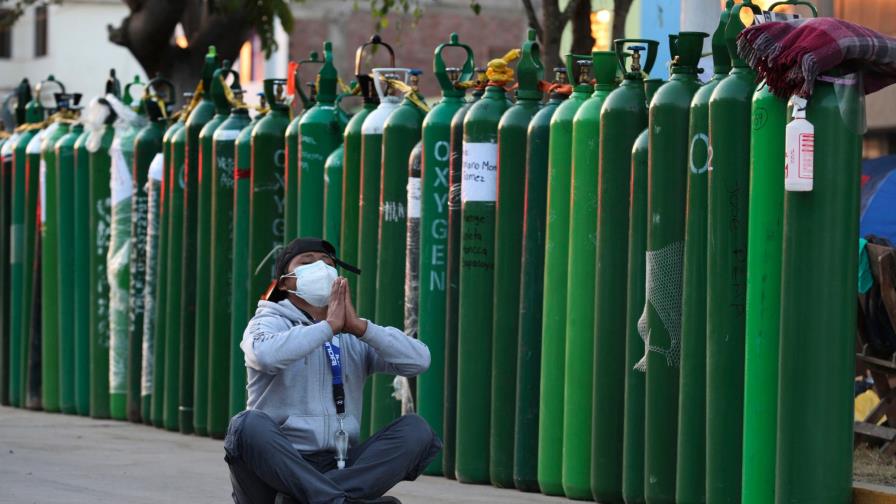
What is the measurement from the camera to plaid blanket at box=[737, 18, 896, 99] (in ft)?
21.5

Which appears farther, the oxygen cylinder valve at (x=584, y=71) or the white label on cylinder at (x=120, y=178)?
the white label on cylinder at (x=120, y=178)

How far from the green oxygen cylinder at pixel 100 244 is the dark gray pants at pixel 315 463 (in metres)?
5.21

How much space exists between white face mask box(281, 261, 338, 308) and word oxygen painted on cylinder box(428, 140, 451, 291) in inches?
91.0

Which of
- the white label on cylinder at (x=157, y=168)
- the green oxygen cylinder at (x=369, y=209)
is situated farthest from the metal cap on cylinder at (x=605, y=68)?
the white label on cylinder at (x=157, y=168)

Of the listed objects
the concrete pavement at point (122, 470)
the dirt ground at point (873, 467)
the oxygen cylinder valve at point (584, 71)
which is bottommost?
the concrete pavement at point (122, 470)

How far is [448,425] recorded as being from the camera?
28.8 feet

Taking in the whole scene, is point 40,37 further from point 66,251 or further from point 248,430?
point 248,430

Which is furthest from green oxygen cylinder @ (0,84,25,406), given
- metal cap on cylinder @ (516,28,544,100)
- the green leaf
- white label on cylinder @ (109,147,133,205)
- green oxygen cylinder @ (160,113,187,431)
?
metal cap on cylinder @ (516,28,544,100)

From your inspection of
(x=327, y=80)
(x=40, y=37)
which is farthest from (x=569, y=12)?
(x=40, y=37)

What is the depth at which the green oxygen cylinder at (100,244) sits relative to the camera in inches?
453

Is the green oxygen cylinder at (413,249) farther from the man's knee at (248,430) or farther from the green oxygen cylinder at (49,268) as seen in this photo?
the green oxygen cylinder at (49,268)

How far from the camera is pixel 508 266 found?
8477mm

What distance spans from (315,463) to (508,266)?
222 cm

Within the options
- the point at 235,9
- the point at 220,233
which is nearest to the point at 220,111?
the point at 220,233
